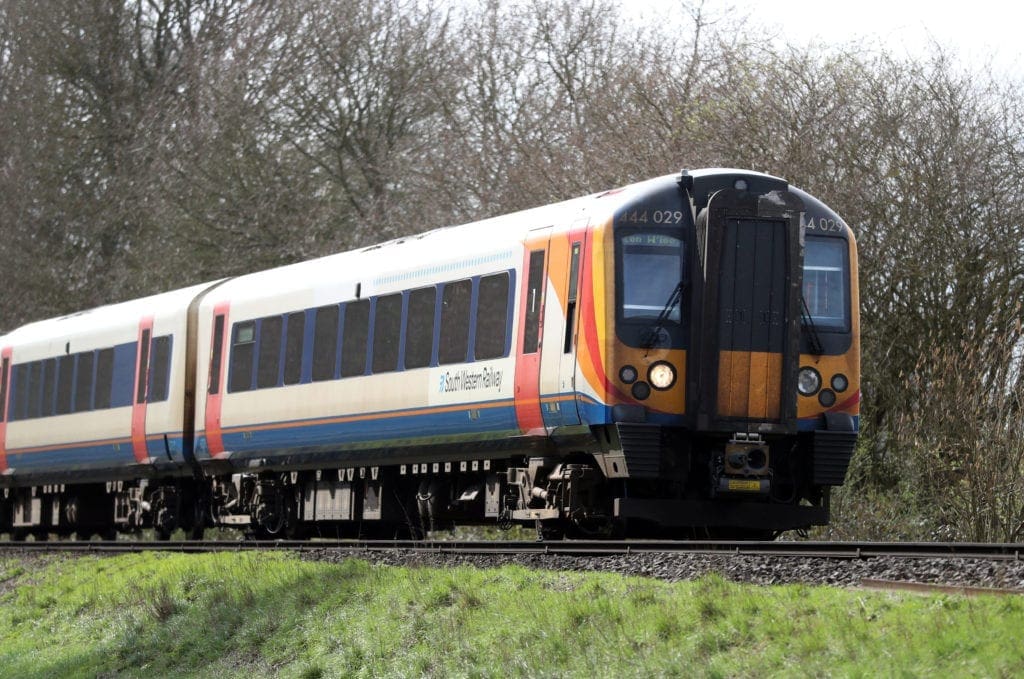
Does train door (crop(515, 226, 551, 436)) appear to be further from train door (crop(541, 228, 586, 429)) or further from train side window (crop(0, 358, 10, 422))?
train side window (crop(0, 358, 10, 422))

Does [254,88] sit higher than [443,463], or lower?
higher

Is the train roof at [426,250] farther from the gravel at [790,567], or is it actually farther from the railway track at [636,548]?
the gravel at [790,567]

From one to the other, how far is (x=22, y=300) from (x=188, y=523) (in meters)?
13.3

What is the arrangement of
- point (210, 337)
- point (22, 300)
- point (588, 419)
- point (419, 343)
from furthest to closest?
point (22, 300)
point (210, 337)
point (419, 343)
point (588, 419)

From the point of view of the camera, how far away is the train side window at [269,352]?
1761cm

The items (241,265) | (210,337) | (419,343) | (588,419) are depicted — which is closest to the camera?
(588,419)

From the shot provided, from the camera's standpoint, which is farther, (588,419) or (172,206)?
(172,206)

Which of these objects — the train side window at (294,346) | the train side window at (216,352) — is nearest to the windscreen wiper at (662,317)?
the train side window at (294,346)

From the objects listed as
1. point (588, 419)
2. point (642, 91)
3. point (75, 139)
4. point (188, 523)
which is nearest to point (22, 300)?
point (75, 139)

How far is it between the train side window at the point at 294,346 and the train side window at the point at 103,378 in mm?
4570

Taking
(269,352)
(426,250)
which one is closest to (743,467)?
(426,250)

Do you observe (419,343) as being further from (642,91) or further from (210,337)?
(642,91)

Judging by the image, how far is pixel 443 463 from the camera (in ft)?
50.0

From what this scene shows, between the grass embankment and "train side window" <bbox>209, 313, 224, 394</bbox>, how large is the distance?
10.1ft
